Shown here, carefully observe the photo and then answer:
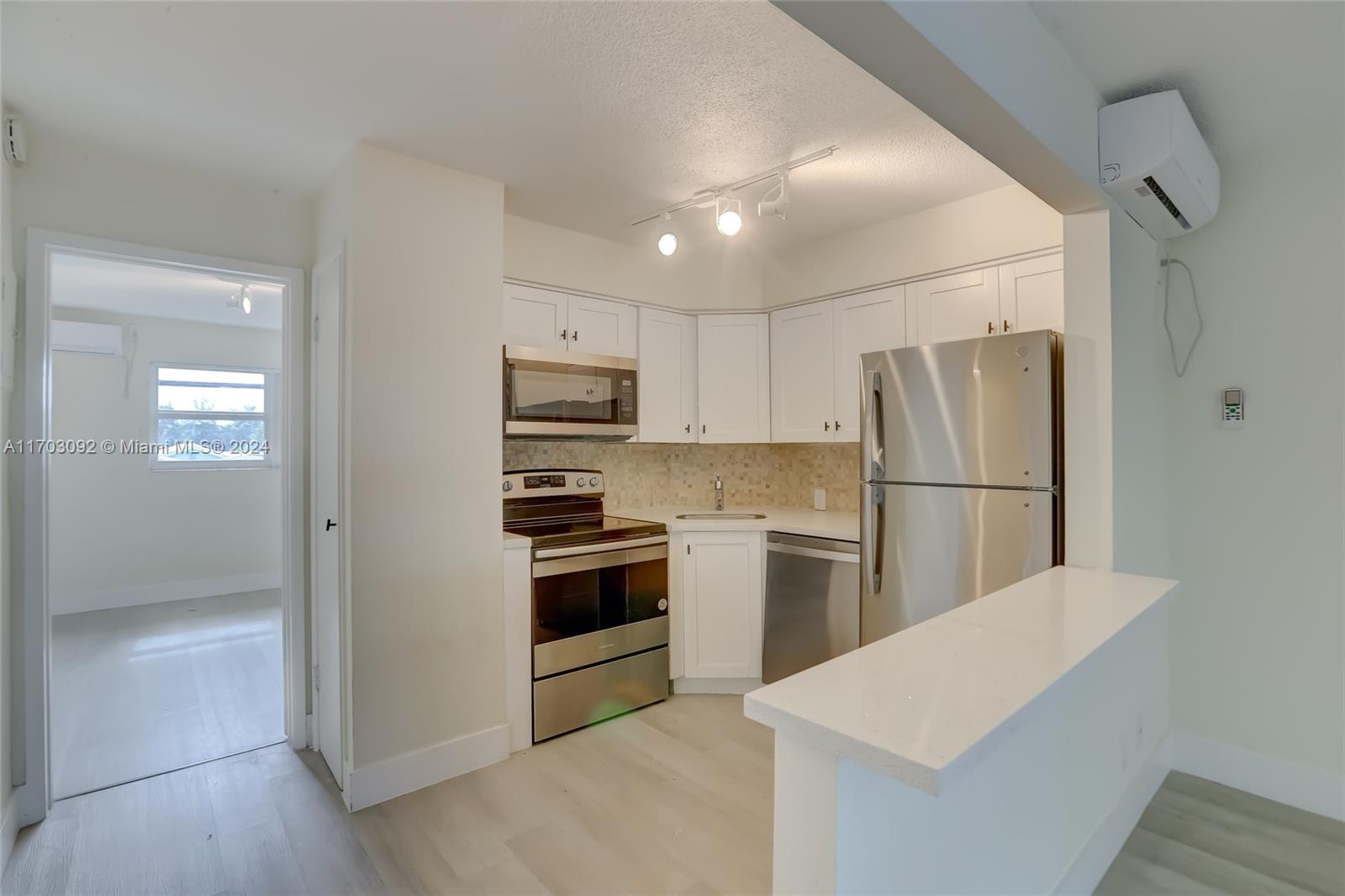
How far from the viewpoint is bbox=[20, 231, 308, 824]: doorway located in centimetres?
233

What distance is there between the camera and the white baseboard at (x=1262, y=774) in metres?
2.22

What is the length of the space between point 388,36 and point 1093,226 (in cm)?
Answer: 215

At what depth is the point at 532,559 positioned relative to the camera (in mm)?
2756

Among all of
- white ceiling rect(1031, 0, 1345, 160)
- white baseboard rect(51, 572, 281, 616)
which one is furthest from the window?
white ceiling rect(1031, 0, 1345, 160)

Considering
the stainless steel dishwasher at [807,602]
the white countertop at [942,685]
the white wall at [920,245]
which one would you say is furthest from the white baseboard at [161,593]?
the white countertop at [942,685]

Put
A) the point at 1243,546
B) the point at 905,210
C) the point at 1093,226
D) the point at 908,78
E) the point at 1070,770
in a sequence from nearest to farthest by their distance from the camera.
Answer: the point at 908,78
the point at 1070,770
the point at 1093,226
the point at 1243,546
the point at 905,210

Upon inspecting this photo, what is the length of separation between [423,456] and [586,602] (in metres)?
1.01

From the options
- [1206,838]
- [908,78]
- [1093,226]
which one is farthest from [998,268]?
[1206,838]

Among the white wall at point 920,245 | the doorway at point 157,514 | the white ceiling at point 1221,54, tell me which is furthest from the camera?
the white wall at point 920,245

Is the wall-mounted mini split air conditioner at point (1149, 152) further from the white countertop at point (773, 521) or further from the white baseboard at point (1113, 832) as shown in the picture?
the white baseboard at point (1113, 832)

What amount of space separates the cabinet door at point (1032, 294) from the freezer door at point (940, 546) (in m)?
0.88

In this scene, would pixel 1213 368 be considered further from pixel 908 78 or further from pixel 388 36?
pixel 388 36

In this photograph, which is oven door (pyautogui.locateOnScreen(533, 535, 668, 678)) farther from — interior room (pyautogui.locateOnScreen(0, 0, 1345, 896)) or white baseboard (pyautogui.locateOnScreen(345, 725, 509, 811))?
white baseboard (pyautogui.locateOnScreen(345, 725, 509, 811))

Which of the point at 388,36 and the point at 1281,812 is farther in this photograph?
the point at 1281,812
